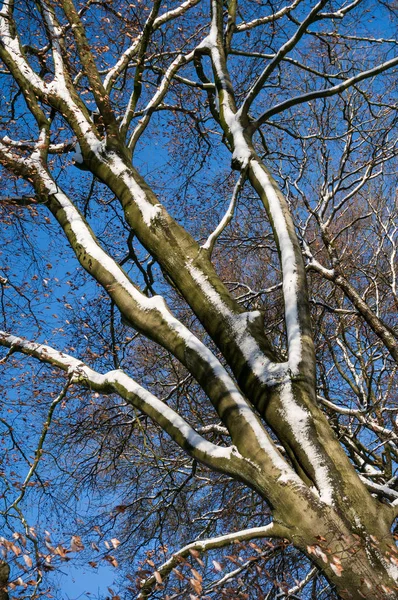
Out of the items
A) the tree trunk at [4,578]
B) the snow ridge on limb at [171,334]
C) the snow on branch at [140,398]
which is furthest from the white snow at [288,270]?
the tree trunk at [4,578]

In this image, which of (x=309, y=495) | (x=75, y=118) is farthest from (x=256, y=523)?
(x=75, y=118)

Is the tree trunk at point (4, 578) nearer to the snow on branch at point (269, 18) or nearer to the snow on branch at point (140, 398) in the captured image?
the snow on branch at point (140, 398)

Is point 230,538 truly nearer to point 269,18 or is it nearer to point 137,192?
point 137,192

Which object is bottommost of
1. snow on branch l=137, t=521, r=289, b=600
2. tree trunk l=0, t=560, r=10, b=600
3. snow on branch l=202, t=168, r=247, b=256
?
snow on branch l=137, t=521, r=289, b=600

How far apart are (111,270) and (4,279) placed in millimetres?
1760

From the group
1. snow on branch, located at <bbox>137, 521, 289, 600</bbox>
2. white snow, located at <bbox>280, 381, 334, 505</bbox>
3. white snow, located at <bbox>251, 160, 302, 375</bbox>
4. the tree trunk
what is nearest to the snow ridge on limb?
white snow, located at <bbox>280, 381, 334, 505</bbox>

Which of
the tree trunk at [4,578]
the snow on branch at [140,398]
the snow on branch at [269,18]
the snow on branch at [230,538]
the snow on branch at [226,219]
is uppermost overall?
the snow on branch at [269,18]

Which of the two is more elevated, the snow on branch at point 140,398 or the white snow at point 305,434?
the snow on branch at point 140,398

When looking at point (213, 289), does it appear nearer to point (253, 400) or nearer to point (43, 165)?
point (253, 400)

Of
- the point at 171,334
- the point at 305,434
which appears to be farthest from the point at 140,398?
the point at 305,434

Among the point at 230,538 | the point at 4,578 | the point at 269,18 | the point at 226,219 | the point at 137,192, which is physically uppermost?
the point at 269,18

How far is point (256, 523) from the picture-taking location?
810 cm

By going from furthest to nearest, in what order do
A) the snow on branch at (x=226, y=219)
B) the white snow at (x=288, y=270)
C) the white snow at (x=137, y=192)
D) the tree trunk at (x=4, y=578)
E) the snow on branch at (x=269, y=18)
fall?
the snow on branch at (x=269, y=18)
the snow on branch at (x=226, y=219)
the white snow at (x=137, y=192)
the white snow at (x=288, y=270)
the tree trunk at (x=4, y=578)

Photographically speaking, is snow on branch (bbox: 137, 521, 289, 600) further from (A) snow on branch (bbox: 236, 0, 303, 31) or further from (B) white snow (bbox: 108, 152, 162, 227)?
(A) snow on branch (bbox: 236, 0, 303, 31)
